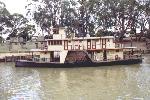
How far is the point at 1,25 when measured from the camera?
254 feet

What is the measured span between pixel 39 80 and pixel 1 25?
41435 mm

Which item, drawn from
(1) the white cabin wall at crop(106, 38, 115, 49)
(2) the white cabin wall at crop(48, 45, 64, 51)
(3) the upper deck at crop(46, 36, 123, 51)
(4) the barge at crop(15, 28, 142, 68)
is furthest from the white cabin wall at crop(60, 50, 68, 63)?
(1) the white cabin wall at crop(106, 38, 115, 49)

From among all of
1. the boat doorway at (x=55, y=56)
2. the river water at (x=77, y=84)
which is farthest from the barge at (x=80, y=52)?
the river water at (x=77, y=84)

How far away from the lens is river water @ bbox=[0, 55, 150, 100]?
93.5 feet

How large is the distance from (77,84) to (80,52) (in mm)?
17888

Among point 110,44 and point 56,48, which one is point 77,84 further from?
point 110,44

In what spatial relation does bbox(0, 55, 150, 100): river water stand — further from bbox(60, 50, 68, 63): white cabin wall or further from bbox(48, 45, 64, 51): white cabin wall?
bbox(48, 45, 64, 51): white cabin wall

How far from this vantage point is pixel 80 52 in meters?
52.1

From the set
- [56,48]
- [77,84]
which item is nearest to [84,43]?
[56,48]

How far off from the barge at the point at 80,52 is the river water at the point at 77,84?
7.68ft

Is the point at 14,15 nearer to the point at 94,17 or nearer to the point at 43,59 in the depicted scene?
the point at 94,17

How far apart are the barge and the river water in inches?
92.1

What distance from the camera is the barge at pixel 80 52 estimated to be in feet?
166

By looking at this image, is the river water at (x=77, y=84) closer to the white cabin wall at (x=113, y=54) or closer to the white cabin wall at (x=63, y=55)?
the white cabin wall at (x=63, y=55)
